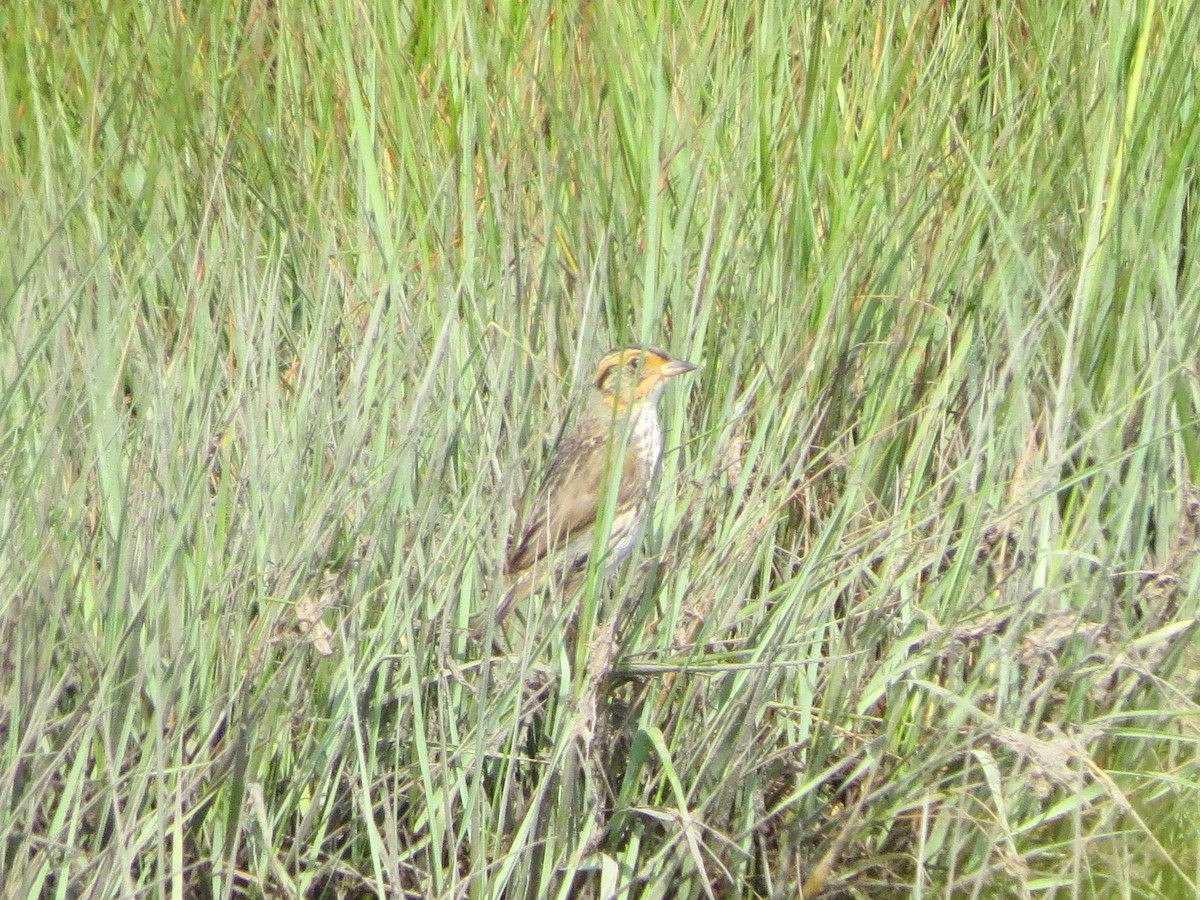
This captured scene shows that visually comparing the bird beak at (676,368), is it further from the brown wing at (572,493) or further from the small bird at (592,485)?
the brown wing at (572,493)

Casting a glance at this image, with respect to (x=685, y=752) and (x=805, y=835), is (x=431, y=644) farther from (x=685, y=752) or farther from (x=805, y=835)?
(x=805, y=835)

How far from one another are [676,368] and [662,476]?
9.9 inches

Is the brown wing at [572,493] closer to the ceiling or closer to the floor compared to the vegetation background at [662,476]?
closer to the floor

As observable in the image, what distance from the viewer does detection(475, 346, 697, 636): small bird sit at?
321 centimetres

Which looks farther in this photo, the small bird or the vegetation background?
the small bird

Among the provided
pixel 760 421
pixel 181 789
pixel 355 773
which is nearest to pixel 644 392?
pixel 760 421

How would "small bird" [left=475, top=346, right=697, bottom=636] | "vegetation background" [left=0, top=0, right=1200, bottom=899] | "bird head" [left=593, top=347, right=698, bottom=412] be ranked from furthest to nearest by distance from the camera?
"bird head" [left=593, top=347, right=698, bottom=412], "small bird" [left=475, top=346, right=697, bottom=636], "vegetation background" [left=0, top=0, right=1200, bottom=899]

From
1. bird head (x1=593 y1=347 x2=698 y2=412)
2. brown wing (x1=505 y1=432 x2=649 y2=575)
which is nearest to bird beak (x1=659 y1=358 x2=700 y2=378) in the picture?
bird head (x1=593 y1=347 x2=698 y2=412)

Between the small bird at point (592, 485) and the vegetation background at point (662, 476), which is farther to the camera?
the small bird at point (592, 485)

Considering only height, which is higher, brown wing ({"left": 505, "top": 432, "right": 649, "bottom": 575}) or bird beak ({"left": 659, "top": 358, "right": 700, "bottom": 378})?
bird beak ({"left": 659, "top": 358, "right": 700, "bottom": 378})

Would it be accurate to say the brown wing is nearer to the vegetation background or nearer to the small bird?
the small bird

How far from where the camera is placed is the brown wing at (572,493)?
345cm

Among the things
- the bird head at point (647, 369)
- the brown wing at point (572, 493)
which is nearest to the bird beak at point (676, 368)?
the bird head at point (647, 369)

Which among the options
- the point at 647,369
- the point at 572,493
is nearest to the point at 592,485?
the point at 572,493
